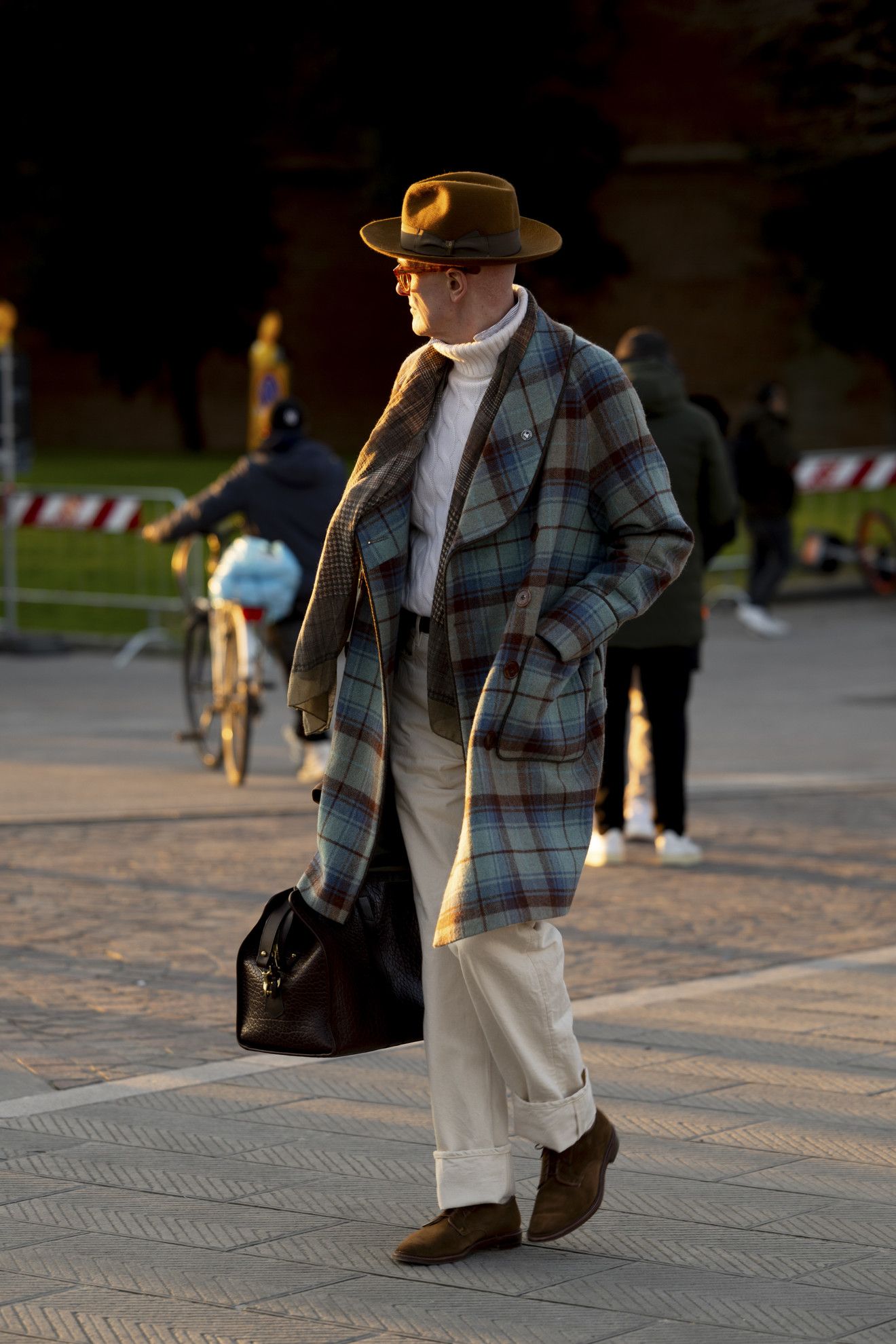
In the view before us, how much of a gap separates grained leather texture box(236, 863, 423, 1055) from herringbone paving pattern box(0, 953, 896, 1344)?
395 millimetres

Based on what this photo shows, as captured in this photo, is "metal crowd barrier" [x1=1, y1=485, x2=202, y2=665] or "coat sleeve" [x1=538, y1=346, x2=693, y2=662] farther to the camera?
"metal crowd barrier" [x1=1, y1=485, x2=202, y2=665]

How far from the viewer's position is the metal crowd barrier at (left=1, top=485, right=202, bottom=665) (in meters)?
16.0

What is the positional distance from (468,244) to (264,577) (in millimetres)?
6185

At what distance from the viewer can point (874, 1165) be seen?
14.5 feet

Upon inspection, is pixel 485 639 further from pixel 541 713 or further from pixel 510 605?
pixel 541 713

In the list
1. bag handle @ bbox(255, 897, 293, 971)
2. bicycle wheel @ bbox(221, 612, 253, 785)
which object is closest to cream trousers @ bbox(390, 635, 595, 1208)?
bag handle @ bbox(255, 897, 293, 971)

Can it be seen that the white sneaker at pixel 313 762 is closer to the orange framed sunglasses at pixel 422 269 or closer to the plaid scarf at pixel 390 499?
the plaid scarf at pixel 390 499

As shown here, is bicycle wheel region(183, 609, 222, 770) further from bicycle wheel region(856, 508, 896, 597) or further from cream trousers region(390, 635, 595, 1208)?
bicycle wheel region(856, 508, 896, 597)

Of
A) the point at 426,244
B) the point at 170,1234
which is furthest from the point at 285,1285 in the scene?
the point at 426,244

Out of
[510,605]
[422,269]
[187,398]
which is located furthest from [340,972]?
[187,398]

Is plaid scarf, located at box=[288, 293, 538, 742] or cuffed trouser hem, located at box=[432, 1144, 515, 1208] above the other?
plaid scarf, located at box=[288, 293, 538, 742]

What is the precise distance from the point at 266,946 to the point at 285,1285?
572 millimetres

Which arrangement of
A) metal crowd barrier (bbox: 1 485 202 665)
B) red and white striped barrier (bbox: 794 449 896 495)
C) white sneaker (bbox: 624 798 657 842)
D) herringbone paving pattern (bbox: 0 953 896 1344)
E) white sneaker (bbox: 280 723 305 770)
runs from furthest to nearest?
red and white striped barrier (bbox: 794 449 896 495) < metal crowd barrier (bbox: 1 485 202 665) < white sneaker (bbox: 280 723 305 770) < white sneaker (bbox: 624 798 657 842) < herringbone paving pattern (bbox: 0 953 896 1344)

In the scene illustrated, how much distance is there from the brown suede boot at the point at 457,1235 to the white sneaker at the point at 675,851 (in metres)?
4.27
